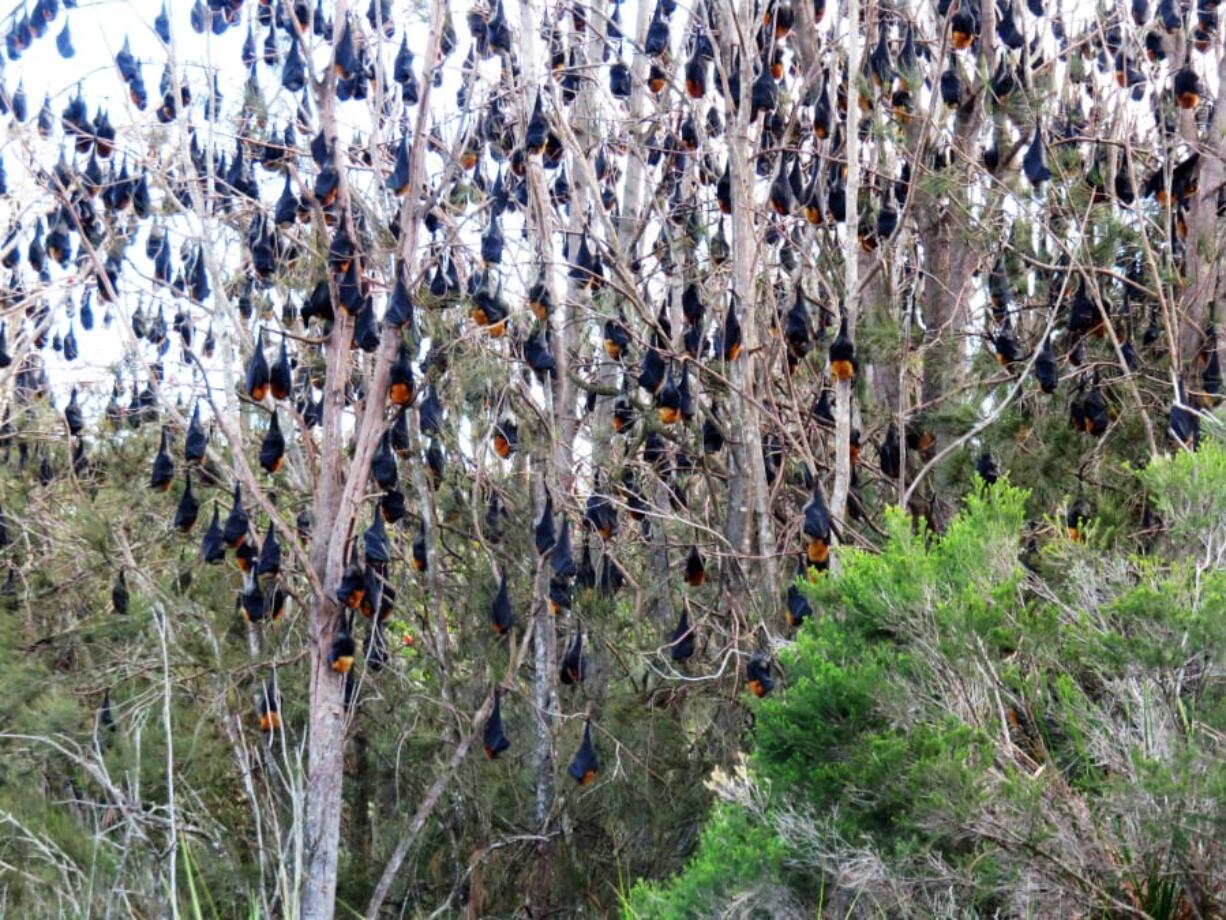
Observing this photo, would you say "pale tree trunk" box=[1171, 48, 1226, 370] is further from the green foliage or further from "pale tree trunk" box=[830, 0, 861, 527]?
the green foliage

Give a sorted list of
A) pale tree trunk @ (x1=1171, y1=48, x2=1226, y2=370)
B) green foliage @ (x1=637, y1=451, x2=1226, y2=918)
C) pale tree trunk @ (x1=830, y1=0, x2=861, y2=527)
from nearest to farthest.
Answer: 1. green foliage @ (x1=637, y1=451, x2=1226, y2=918)
2. pale tree trunk @ (x1=830, y1=0, x2=861, y2=527)
3. pale tree trunk @ (x1=1171, y1=48, x2=1226, y2=370)

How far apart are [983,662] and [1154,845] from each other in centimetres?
65

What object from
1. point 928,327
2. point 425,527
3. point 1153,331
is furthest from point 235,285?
point 1153,331

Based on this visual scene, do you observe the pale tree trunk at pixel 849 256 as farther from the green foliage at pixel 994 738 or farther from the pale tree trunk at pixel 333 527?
the pale tree trunk at pixel 333 527

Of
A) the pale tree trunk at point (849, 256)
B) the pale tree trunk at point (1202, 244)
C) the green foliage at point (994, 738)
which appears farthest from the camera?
the pale tree trunk at point (1202, 244)

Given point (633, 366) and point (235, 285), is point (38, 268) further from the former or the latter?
point (633, 366)

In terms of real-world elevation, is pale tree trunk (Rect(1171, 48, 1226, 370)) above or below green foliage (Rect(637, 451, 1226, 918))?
above

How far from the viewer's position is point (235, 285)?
8.32 metres

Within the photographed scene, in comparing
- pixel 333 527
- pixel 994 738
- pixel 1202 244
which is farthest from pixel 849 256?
pixel 994 738

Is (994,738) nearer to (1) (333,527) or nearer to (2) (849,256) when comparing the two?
(2) (849,256)

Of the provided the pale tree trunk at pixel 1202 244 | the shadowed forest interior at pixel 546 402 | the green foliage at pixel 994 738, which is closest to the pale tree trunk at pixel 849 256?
the shadowed forest interior at pixel 546 402

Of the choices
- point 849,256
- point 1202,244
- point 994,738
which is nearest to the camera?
point 994,738

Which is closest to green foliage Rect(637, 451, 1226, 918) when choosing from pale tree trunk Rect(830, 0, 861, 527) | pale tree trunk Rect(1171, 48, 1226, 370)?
pale tree trunk Rect(830, 0, 861, 527)

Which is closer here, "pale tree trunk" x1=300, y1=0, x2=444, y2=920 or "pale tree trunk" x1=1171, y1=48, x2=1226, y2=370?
"pale tree trunk" x1=300, y1=0, x2=444, y2=920
